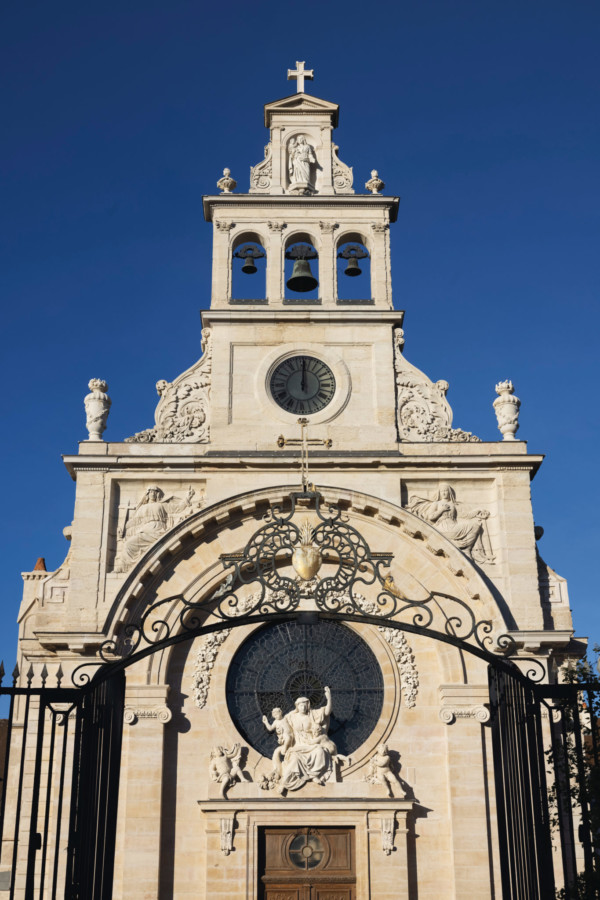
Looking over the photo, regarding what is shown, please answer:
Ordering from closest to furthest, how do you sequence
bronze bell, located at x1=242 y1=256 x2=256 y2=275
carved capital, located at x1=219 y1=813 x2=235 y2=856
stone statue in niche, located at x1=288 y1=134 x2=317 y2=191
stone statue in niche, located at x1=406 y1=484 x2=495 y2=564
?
carved capital, located at x1=219 y1=813 x2=235 y2=856 < stone statue in niche, located at x1=406 y1=484 x2=495 y2=564 < bronze bell, located at x1=242 y1=256 x2=256 y2=275 < stone statue in niche, located at x1=288 y1=134 x2=317 y2=191

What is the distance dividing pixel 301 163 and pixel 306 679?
10.1 m

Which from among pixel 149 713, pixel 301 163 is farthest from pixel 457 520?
pixel 301 163

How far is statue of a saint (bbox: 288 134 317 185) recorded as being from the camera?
75.2 feet

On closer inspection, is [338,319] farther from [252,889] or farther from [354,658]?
[252,889]

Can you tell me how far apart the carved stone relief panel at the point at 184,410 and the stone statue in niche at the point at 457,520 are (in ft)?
12.8

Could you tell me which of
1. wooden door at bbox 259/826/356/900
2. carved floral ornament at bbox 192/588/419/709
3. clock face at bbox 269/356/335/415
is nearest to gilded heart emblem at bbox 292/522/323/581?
carved floral ornament at bbox 192/588/419/709

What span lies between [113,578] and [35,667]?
1873mm

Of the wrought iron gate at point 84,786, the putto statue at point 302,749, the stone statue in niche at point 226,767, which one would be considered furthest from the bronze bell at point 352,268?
the wrought iron gate at point 84,786

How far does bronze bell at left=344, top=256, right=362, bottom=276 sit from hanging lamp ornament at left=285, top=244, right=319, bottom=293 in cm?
63

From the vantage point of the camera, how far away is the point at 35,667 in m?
18.9

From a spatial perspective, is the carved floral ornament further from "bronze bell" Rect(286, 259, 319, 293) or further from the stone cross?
"bronze bell" Rect(286, 259, 319, 293)

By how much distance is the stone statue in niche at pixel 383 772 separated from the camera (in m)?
18.2

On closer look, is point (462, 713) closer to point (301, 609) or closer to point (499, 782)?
point (301, 609)

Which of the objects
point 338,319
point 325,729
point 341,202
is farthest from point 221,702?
point 341,202
